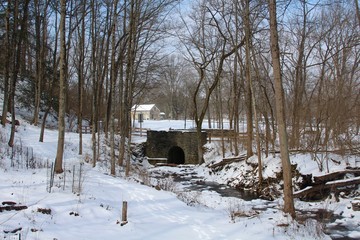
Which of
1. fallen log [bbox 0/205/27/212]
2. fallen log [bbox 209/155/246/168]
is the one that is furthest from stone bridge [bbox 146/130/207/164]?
fallen log [bbox 0/205/27/212]

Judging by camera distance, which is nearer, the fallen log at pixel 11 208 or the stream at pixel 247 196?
the fallen log at pixel 11 208

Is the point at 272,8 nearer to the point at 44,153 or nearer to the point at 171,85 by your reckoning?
the point at 44,153

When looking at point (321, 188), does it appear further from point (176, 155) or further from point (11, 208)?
point (176, 155)

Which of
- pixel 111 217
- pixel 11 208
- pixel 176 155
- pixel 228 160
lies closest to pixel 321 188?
pixel 228 160

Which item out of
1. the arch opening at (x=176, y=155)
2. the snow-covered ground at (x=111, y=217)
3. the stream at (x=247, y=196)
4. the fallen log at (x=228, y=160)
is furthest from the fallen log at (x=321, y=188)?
the arch opening at (x=176, y=155)

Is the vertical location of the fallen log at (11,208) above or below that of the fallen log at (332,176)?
above

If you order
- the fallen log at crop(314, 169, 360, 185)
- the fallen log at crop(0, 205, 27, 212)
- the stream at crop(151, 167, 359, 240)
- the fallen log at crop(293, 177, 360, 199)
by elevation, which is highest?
the fallen log at crop(0, 205, 27, 212)

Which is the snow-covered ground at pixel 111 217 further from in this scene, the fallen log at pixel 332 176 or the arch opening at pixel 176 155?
the arch opening at pixel 176 155

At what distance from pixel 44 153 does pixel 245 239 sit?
1114 cm

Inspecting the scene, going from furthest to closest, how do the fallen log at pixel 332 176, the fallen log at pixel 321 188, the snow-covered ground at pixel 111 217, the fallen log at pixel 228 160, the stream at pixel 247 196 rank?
the fallen log at pixel 228 160, the fallen log at pixel 332 176, the fallen log at pixel 321 188, the stream at pixel 247 196, the snow-covered ground at pixel 111 217

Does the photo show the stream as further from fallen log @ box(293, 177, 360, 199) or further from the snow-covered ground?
fallen log @ box(293, 177, 360, 199)

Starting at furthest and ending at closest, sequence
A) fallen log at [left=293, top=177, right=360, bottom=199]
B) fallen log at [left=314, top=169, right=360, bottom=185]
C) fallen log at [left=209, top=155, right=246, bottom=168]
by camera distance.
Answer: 1. fallen log at [left=209, top=155, right=246, bottom=168]
2. fallen log at [left=314, top=169, right=360, bottom=185]
3. fallen log at [left=293, top=177, right=360, bottom=199]

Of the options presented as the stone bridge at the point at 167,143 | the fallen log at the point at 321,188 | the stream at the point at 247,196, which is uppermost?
the stone bridge at the point at 167,143

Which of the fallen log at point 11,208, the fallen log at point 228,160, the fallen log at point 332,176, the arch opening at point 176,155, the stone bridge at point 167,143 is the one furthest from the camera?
the arch opening at point 176,155
